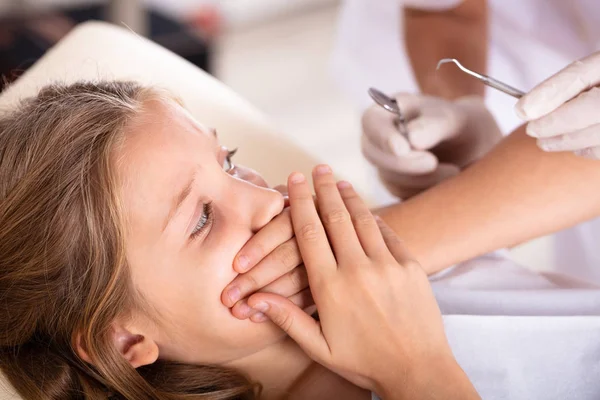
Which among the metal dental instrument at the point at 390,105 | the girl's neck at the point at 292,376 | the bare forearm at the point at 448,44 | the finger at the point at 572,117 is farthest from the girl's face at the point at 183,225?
the bare forearm at the point at 448,44

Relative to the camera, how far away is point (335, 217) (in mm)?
1062

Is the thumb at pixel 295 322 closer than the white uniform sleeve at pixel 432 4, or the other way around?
the thumb at pixel 295 322

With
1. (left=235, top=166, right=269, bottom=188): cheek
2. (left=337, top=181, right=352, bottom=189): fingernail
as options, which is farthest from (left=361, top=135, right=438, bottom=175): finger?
(left=235, top=166, right=269, bottom=188): cheek

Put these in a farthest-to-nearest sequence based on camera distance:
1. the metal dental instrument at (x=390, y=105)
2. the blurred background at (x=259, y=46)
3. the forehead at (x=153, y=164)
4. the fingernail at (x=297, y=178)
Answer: the blurred background at (x=259, y=46), the metal dental instrument at (x=390, y=105), the fingernail at (x=297, y=178), the forehead at (x=153, y=164)

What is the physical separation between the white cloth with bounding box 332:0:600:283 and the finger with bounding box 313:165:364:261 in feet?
2.48

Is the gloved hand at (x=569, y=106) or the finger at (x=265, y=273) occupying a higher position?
the gloved hand at (x=569, y=106)

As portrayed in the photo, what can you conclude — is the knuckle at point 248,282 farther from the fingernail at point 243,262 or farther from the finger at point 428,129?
the finger at point 428,129

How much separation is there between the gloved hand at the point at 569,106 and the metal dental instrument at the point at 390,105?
0.28m

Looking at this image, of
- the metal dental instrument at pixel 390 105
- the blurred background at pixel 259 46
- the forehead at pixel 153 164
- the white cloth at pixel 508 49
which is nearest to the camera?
the forehead at pixel 153 164

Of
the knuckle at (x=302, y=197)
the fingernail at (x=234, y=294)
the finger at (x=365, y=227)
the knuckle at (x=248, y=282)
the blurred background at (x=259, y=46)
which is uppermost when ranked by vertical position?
the knuckle at (x=302, y=197)

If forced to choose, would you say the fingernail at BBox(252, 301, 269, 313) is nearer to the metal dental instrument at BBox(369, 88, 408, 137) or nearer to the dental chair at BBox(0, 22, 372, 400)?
the metal dental instrument at BBox(369, 88, 408, 137)

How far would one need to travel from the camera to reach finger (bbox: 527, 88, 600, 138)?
1062 millimetres

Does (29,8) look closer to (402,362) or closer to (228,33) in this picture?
(228,33)

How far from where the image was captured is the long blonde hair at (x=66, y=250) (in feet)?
3.24
